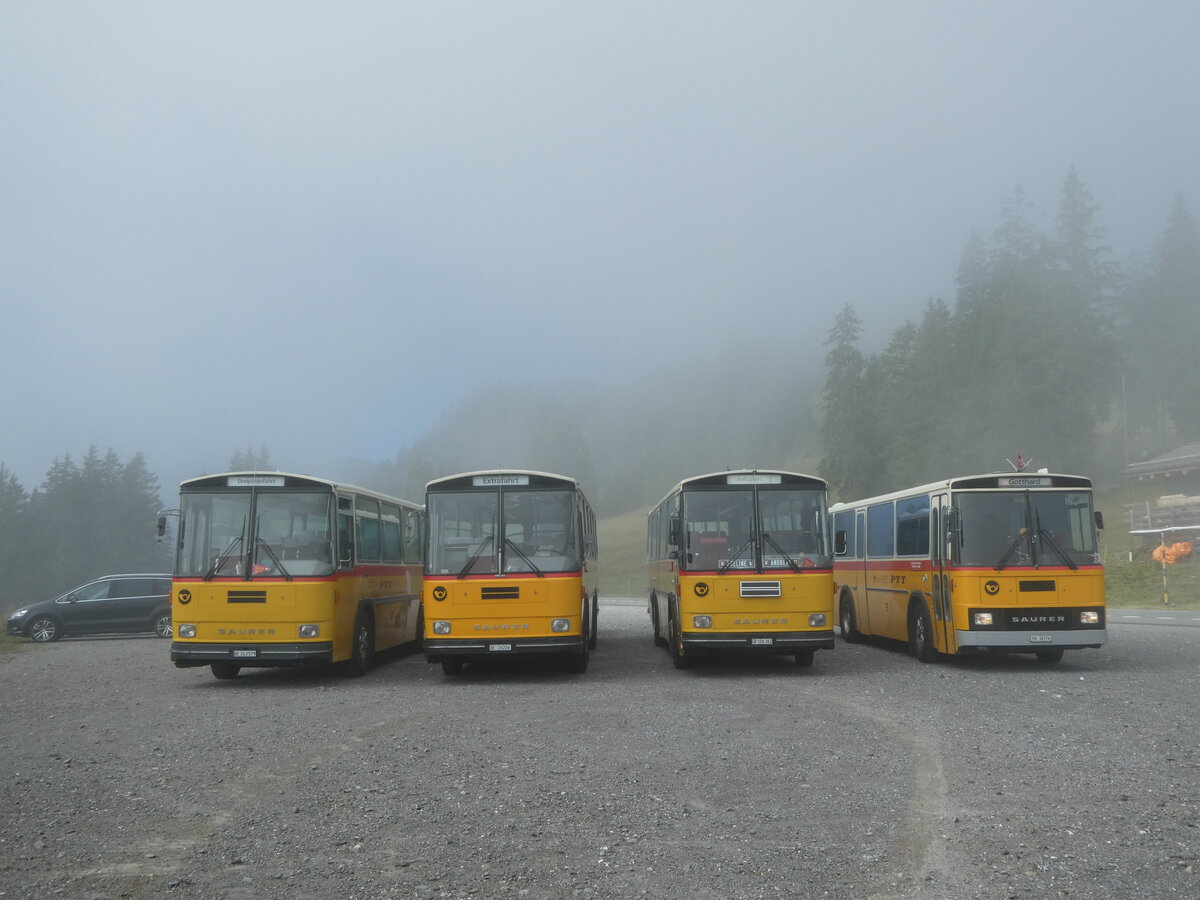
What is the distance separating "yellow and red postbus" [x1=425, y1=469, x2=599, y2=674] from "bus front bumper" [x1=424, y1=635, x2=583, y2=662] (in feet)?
0.05

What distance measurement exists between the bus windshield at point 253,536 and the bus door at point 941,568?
932 cm

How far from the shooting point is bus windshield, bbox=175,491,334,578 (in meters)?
16.5

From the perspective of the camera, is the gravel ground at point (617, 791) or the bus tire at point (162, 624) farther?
the bus tire at point (162, 624)

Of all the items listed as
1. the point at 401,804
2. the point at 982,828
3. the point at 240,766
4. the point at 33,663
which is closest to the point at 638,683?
the point at 240,766

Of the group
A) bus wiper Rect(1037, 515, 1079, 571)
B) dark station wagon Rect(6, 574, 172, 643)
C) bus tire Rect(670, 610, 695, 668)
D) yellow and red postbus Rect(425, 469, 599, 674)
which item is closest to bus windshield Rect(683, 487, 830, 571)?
bus tire Rect(670, 610, 695, 668)

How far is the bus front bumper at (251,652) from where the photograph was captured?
16.2m

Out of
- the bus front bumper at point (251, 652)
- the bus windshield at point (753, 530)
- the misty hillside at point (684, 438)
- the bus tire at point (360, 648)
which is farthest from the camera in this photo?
the misty hillside at point (684, 438)

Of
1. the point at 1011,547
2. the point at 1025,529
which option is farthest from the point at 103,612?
the point at 1025,529

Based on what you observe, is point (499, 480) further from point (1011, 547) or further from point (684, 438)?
point (684, 438)

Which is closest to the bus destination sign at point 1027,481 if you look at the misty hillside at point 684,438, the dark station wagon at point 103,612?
the dark station wagon at point 103,612

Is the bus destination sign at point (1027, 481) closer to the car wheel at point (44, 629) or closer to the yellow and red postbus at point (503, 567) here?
the yellow and red postbus at point (503, 567)

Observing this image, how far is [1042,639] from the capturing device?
53.6 ft

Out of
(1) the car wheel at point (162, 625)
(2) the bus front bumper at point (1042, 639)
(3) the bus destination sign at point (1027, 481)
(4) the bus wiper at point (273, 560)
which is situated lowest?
(1) the car wheel at point (162, 625)

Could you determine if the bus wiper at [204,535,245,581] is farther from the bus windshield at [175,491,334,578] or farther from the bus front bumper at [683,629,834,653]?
the bus front bumper at [683,629,834,653]
